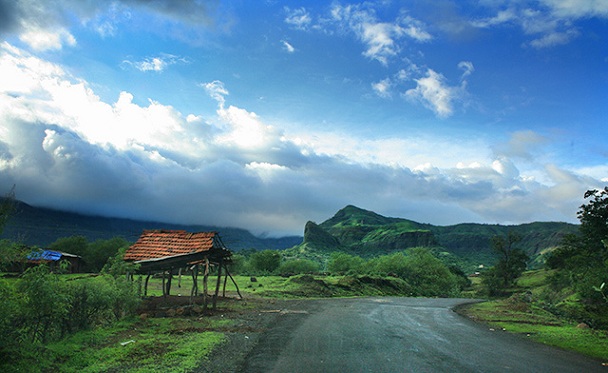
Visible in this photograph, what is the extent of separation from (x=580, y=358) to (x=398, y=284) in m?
60.5

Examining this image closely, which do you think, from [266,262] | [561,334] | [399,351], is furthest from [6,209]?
[266,262]

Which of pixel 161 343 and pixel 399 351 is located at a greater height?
pixel 399 351

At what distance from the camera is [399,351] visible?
43.8 feet

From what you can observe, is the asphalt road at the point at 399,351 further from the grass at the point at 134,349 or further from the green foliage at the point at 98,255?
the green foliage at the point at 98,255

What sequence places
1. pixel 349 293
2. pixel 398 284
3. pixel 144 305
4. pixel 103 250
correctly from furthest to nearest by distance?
pixel 103 250
pixel 398 284
pixel 349 293
pixel 144 305

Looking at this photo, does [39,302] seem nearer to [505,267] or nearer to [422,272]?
[422,272]

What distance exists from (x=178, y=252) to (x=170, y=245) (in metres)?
1.36

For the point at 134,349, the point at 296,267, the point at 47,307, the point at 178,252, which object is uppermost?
the point at 178,252

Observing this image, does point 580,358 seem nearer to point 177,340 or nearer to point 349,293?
point 177,340

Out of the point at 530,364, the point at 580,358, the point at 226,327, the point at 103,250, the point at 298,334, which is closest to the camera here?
the point at 530,364

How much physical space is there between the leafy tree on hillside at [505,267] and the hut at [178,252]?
264 ft

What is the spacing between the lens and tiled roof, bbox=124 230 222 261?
25.1 metres

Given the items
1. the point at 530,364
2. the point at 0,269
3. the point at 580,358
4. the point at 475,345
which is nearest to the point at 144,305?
the point at 0,269

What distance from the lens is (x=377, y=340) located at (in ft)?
50.7
